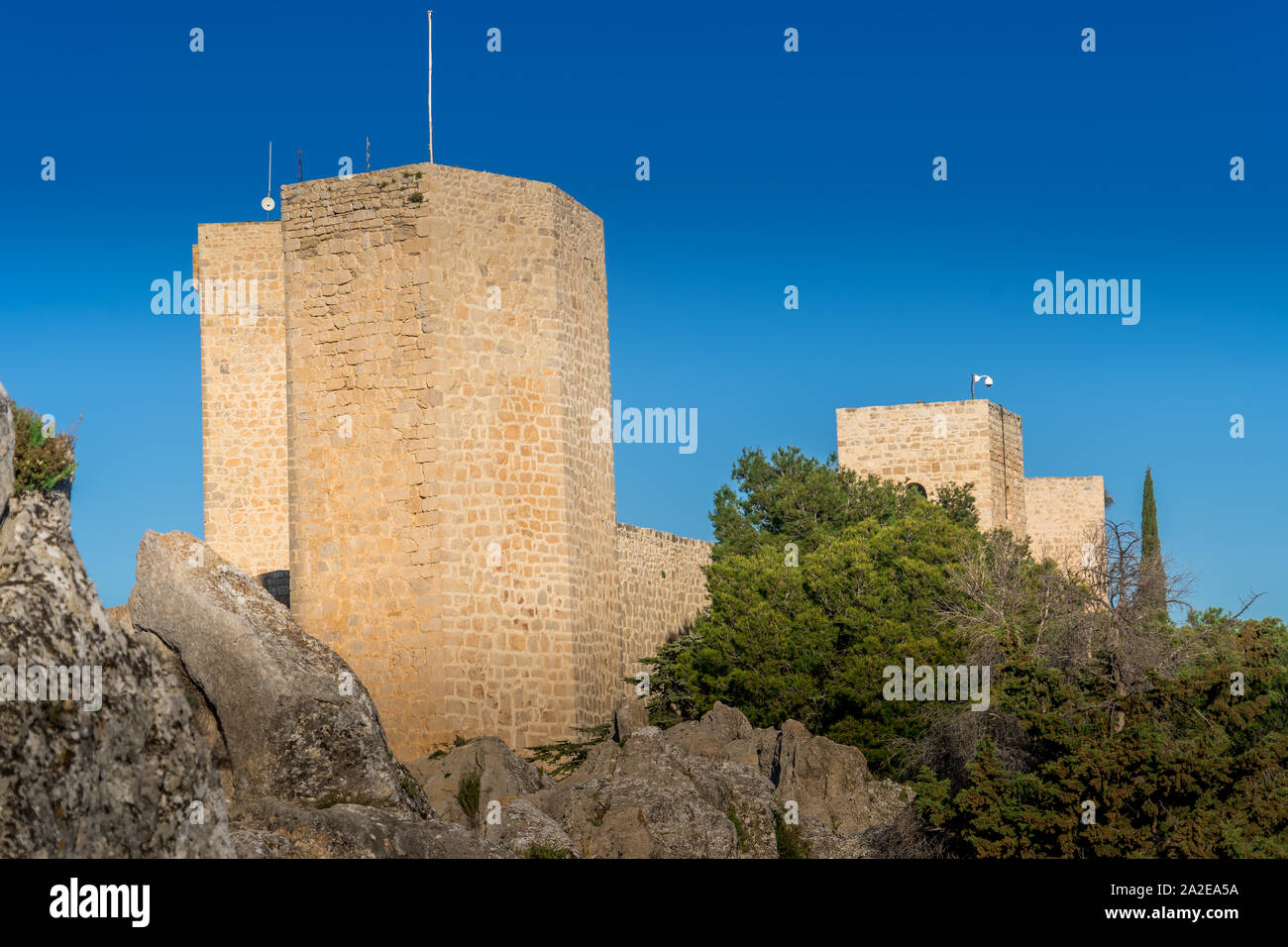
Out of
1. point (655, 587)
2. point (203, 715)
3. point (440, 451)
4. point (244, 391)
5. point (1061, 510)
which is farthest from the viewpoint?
point (1061, 510)

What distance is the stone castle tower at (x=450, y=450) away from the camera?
1664 cm

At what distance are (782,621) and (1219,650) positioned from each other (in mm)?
6955

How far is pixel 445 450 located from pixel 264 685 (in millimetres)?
6226

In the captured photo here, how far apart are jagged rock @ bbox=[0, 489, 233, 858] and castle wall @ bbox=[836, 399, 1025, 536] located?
29.0 metres

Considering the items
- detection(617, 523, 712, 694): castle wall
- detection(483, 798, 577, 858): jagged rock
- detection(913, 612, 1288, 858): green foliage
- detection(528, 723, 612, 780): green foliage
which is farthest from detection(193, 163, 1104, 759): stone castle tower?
detection(913, 612, 1288, 858): green foliage

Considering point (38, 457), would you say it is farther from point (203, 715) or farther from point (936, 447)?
point (936, 447)

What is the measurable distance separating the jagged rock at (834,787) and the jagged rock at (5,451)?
10558mm

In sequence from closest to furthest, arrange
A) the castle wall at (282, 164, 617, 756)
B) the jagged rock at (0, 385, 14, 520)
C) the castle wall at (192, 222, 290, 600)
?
the jagged rock at (0, 385, 14, 520), the castle wall at (282, 164, 617, 756), the castle wall at (192, 222, 290, 600)

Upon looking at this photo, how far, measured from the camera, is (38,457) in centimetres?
616

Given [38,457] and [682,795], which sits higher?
[38,457]

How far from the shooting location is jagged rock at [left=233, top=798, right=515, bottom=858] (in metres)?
9.27

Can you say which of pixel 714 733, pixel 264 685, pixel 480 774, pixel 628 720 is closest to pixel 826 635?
pixel 714 733

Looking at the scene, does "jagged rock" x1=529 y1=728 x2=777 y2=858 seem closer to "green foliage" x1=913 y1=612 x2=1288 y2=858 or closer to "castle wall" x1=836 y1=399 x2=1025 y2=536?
"green foliage" x1=913 y1=612 x2=1288 y2=858

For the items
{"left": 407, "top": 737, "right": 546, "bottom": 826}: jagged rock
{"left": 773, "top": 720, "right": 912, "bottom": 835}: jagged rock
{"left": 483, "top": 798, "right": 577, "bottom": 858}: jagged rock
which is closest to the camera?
{"left": 483, "top": 798, "right": 577, "bottom": 858}: jagged rock
